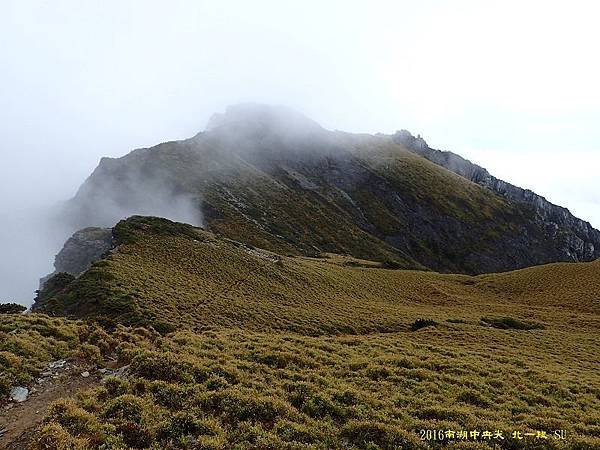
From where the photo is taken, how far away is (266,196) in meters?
162

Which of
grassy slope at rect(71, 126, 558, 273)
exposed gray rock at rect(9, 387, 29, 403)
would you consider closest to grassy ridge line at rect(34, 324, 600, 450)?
exposed gray rock at rect(9, 387, 29, 403)

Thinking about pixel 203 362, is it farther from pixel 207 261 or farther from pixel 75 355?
pixel 207 261

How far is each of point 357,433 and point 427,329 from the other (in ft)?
101

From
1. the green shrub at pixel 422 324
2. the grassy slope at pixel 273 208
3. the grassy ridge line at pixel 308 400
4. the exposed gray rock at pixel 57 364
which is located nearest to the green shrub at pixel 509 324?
the green shrub at pixel 422 324

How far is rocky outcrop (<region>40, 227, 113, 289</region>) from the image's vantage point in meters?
92.9

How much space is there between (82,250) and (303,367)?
92.8 meters

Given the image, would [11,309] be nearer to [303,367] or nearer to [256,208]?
[303,367]

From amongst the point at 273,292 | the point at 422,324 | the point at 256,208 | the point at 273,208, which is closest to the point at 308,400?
the point at 422,324

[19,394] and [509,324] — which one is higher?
[509,324]

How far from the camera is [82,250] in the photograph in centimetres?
9919

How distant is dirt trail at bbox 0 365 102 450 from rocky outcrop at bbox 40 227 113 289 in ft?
253

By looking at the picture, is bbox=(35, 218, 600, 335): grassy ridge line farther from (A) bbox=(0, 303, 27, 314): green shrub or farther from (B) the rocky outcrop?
(B) the rocky outcrop

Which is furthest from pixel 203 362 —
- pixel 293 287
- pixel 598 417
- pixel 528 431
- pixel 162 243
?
pixel 162 243

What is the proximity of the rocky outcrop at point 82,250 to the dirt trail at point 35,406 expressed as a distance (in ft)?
253
